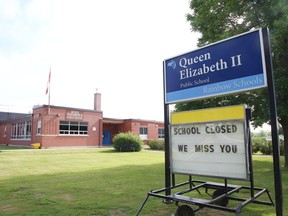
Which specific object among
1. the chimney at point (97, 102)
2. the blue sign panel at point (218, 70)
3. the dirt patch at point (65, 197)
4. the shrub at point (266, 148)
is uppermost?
the chimney at point (97, 102)

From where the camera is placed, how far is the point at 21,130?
36.1 metres

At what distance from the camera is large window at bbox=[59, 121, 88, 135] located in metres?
31.5

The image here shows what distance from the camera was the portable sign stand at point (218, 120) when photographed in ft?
14.1

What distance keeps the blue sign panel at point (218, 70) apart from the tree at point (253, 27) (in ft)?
18.2

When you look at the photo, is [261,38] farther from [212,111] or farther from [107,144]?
[107,144]

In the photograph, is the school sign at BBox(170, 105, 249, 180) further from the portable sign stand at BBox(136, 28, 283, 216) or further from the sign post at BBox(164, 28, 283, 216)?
the sign post at BBox(164, 28, 283, 216)

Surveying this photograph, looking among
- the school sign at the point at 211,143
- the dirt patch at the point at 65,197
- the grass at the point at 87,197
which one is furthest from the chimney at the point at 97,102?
the school sign at the point at 211,143

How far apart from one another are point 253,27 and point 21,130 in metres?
33.4

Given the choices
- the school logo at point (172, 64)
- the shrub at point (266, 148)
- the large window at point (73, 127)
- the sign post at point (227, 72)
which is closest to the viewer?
the sign post at point (227, 72)

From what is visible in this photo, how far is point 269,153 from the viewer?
2134 cm

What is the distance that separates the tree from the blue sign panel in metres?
5.54

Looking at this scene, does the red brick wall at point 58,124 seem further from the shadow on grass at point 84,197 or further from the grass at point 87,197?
the shadow on grass at point 84,197

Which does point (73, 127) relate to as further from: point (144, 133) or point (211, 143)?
point (211, 143)

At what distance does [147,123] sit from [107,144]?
6921 mm
